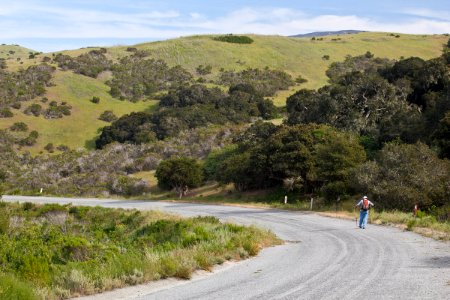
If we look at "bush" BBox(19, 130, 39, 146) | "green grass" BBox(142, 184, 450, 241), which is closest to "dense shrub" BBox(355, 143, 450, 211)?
"green grass" BBox(142, 184, 450, 241)

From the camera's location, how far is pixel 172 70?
10169cm

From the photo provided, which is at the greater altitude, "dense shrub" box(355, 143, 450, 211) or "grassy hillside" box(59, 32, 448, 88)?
"grassy hillside" box(59, 32, 448, 88)

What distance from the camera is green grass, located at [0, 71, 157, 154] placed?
73812 millimetres

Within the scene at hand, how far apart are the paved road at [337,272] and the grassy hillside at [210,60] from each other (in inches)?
2333

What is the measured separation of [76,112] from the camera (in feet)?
267

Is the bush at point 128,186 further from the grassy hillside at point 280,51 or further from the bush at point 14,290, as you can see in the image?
the grassy hillside at point 280,51

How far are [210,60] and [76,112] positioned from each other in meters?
35.6

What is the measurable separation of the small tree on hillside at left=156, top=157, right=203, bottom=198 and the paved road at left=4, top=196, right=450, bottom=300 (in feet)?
87.1

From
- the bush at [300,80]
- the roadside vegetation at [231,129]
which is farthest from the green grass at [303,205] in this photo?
the bush at [300,80]

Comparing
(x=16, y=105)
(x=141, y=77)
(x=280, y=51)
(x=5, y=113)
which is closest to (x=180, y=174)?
(x=5, y=113)

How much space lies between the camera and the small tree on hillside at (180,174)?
47.1m

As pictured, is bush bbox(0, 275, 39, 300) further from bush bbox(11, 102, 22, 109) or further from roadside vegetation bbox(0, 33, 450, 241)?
Answer: bush bbox(11, 102, 22, 109)

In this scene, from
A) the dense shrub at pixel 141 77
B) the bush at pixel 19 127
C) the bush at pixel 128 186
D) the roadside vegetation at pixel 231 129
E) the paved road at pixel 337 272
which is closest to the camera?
the paved road at pixel 337 272

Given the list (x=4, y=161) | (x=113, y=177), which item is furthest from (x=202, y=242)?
(x=4, y=161)
